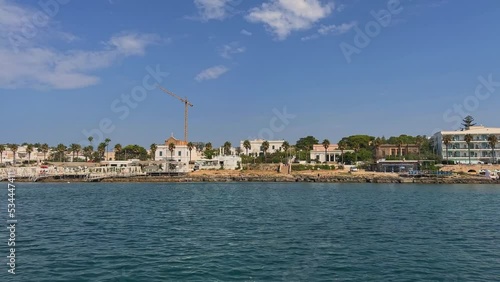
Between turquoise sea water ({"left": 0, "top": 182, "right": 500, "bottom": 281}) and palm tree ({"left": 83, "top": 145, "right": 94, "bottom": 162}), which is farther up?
palm tree ({"left": 83, "top": 145, "right": 94, "bottom": 162})

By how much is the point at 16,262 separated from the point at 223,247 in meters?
10.3

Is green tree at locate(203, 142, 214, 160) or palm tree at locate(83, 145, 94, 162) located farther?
palm tree at locate(83, 145, 94, 162)

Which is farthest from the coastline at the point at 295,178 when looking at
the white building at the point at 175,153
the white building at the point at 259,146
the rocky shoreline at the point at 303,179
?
the white building at the point at 259,146

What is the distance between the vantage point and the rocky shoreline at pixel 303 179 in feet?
332

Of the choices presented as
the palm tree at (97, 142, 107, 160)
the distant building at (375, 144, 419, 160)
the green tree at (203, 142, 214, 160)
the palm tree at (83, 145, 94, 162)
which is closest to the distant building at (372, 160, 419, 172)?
the distant building at (375, 144, 419, 160)

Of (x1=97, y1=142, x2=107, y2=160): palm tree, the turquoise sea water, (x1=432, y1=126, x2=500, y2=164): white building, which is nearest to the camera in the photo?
the turquoise sea water

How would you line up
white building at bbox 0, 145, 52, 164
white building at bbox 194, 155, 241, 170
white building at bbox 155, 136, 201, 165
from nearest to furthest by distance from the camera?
white building at bbox 194, 155, 241, 170 → white building at bbox 155, 136, 201, 165 → white building at bbox 0, 145, 52, 164

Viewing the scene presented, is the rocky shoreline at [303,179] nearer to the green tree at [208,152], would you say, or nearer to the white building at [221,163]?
the white building at [221,163]

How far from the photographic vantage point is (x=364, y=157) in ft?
458

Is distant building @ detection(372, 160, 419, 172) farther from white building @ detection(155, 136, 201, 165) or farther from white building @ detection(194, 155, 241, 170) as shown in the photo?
white building @ detection(155, 136, 201, 165)

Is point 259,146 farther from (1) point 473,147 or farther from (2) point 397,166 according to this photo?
(1) point 473,147

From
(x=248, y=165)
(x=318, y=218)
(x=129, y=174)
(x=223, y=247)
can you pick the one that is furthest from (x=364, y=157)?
(x=223, y=247)

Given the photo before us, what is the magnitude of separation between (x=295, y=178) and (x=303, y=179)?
2.15 metres

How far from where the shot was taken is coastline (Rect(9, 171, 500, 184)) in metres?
102
